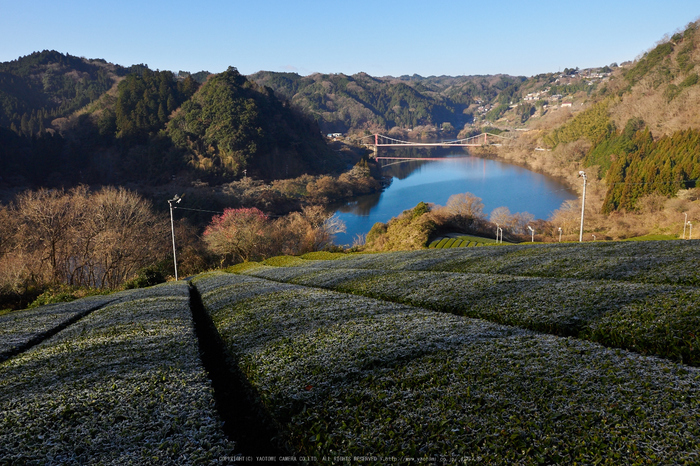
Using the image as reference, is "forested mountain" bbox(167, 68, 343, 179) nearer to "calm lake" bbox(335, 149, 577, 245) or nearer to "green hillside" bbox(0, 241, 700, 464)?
"calm lake" bbox(335, 149, 577, 245)

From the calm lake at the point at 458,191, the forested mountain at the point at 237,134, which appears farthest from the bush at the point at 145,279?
the forested mountain at the point at 237,134

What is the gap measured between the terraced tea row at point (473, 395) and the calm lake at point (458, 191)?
2592 inches

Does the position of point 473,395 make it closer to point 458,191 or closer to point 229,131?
point 458,191

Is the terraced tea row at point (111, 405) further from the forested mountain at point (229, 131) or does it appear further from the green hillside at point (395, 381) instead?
the forested mountain at point (229, 131)

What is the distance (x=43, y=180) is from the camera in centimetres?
8781

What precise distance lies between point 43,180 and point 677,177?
12624 cm

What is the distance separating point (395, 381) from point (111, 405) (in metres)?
4.41

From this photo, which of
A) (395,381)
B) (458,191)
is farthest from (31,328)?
(458,191)

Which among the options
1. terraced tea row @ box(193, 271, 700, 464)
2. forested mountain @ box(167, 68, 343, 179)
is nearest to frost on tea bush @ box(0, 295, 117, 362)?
terraced tea row @ box(193, 271, 700, 464)

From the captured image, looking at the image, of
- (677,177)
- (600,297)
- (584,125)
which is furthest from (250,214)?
(584,125)

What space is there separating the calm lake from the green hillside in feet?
208

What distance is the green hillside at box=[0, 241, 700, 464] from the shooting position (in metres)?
4.63

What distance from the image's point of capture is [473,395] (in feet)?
17.9

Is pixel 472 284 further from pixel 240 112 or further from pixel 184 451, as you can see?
pixel 240 112
